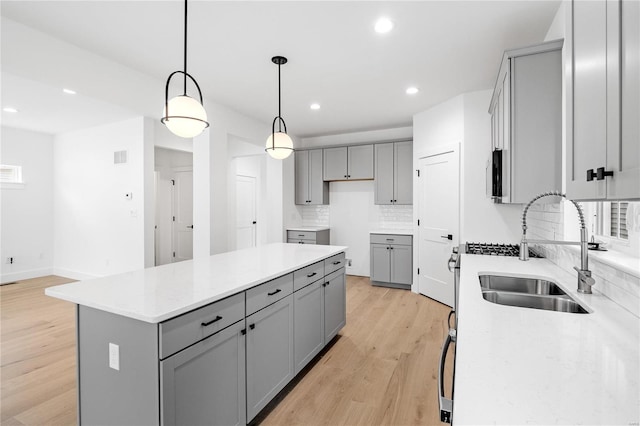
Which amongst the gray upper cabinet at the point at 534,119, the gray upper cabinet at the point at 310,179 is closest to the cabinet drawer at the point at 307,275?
the gray upper cabinet at the point at 534,119

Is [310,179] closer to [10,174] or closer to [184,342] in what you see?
[184,342]

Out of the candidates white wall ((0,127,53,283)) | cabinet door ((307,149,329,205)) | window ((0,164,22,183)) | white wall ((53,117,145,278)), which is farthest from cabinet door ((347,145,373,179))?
window ((0,164,22,183))

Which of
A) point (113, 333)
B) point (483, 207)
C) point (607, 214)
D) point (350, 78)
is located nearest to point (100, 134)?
point (350, 78)

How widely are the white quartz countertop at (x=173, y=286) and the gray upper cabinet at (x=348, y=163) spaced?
323 cm

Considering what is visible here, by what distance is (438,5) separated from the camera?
2.25 m

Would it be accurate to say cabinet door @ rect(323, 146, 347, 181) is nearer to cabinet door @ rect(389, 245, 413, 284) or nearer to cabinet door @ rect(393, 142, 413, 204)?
cabinet door @ rect(393, 142, 413, 204)

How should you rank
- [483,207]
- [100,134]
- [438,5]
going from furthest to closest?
[100,134], [483,207], [438,5]

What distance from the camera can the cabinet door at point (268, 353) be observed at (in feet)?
6.05

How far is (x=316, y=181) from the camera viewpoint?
19.7ft

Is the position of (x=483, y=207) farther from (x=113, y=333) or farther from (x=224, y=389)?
(x=113, y=333)

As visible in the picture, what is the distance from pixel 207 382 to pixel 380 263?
4.02 meters

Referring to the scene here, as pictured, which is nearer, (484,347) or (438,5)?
(484,347)

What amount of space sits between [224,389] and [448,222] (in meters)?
3.53

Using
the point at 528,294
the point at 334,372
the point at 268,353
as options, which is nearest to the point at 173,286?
the point at 268,353
